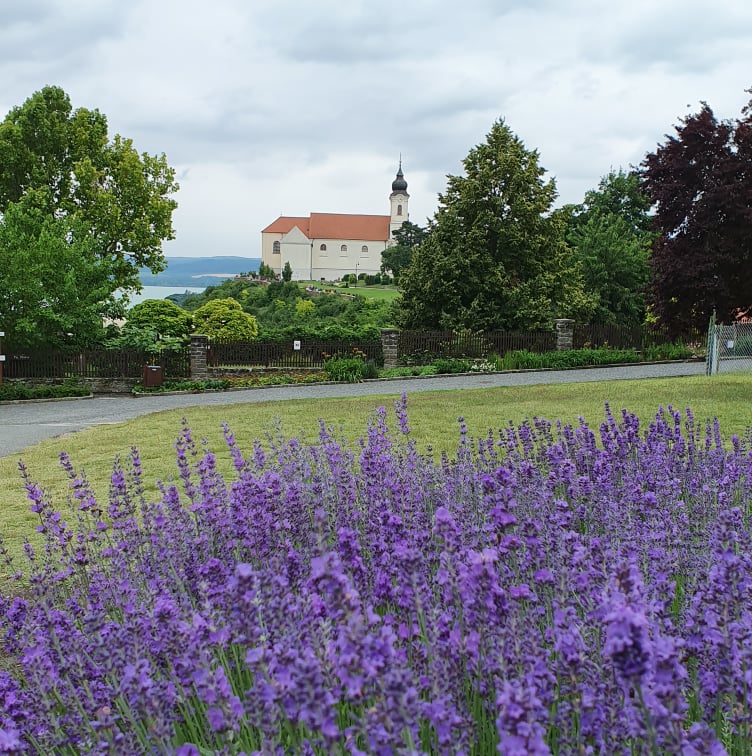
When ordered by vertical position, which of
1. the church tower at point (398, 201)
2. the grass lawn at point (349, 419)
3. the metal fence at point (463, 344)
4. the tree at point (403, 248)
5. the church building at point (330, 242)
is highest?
the church tower at point (398, 201)

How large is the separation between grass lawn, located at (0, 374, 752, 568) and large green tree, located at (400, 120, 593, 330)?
899 cm

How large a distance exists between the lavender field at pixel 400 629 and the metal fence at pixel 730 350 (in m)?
17.5

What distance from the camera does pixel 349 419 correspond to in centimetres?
1391

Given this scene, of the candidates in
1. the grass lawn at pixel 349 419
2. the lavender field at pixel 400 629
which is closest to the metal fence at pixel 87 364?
the grass lawn at pixel 349 419

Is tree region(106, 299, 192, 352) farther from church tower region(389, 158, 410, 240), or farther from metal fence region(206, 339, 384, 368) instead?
church tower region(389, 158, 410, 240)

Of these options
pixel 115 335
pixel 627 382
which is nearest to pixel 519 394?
pixel 627 382

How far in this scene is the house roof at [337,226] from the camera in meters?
115

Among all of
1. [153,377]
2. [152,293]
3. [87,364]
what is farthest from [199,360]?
[152,293]

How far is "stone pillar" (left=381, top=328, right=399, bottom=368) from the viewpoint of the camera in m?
25.2

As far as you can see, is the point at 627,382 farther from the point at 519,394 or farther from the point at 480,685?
the point at 480,685

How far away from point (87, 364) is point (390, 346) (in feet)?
31.7

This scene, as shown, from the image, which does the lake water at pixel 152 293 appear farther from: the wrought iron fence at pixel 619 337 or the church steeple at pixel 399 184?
the church steeple at pixel 399 184

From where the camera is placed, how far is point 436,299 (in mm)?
28578

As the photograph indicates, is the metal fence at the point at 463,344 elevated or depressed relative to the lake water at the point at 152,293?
depressed
